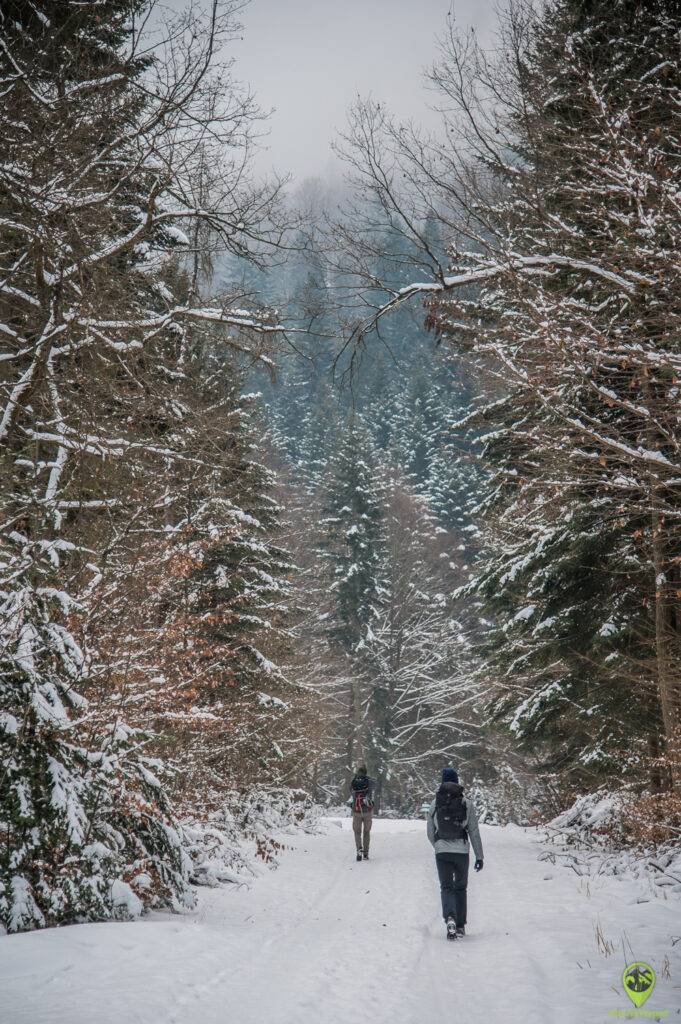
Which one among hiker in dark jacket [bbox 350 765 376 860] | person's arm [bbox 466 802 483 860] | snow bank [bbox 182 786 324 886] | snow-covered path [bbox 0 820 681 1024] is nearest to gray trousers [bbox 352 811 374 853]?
hiker in dark jacket [bbox 350 765 376 860]

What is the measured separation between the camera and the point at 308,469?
52.9 meters

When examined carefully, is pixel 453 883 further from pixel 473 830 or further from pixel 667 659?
pixel 667 659

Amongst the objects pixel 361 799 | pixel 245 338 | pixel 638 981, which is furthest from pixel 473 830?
pixel 361 799

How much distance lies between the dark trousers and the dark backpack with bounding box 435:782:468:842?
22 cm

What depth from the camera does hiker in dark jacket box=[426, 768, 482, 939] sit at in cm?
715

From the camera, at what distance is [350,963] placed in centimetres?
597

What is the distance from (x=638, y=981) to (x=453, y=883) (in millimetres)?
2709

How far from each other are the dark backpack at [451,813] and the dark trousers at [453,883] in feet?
0.71

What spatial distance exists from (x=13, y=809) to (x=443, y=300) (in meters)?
5.83

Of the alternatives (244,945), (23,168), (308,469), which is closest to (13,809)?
(244,945)

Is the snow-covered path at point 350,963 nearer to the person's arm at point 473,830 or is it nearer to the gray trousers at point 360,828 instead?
the person's arm at point 473,830

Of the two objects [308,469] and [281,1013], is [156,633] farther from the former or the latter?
[308,469]

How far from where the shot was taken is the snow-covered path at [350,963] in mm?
4512

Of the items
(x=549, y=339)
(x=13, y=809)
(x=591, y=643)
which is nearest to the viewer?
(x=549, y=339)
